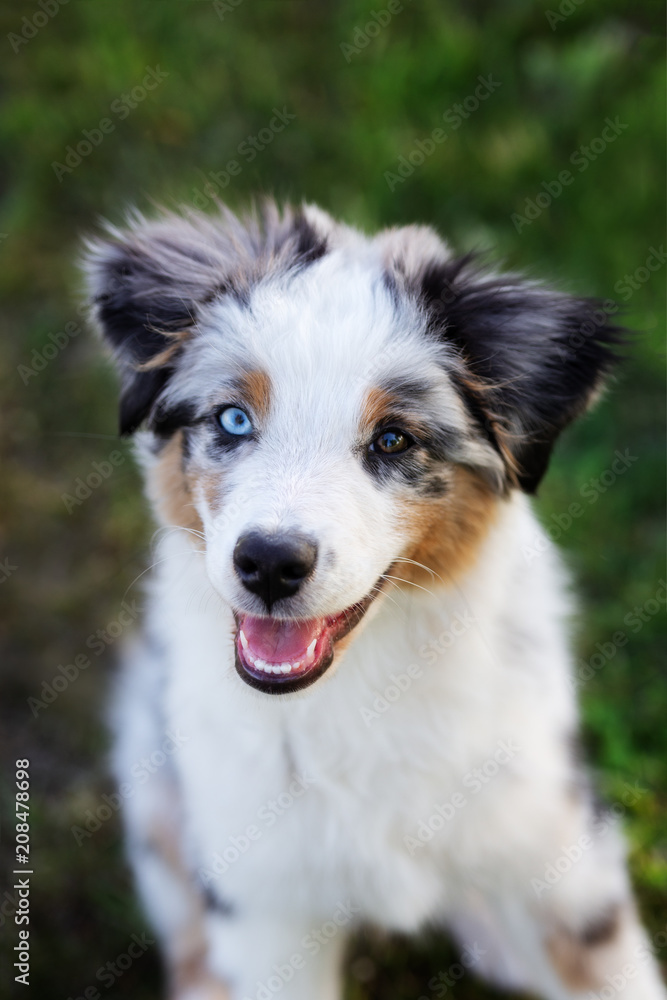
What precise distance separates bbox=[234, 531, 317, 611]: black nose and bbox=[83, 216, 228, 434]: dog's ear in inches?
31.5

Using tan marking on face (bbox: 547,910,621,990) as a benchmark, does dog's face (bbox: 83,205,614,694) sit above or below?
above

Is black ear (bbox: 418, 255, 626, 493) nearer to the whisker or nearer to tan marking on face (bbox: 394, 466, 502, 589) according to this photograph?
tan marking on face (bbox: 394, 466, 502, 589)

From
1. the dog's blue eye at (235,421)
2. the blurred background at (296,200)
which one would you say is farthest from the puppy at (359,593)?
the blurred background at (296,200)

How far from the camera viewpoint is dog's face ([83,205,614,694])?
7.76 ft

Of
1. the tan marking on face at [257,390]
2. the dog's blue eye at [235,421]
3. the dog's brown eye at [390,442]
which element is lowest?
the dog's brown eye at [390,442]

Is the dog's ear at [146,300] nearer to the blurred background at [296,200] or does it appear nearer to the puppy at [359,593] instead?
the puppy at [359,593]

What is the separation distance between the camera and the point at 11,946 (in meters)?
3.61

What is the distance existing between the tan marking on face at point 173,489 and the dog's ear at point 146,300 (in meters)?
0.14

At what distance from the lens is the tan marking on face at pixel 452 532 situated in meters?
2.66

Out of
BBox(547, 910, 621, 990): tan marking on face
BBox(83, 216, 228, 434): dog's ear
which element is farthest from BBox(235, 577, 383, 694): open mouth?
BBox(547, 910, 621, 990): tan marking on face

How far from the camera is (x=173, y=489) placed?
289cm

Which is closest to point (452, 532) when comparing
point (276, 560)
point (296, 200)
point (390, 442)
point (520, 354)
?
point (390, 442)

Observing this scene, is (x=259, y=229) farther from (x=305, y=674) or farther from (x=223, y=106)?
(x=223, y=106)

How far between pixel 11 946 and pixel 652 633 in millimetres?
3046
